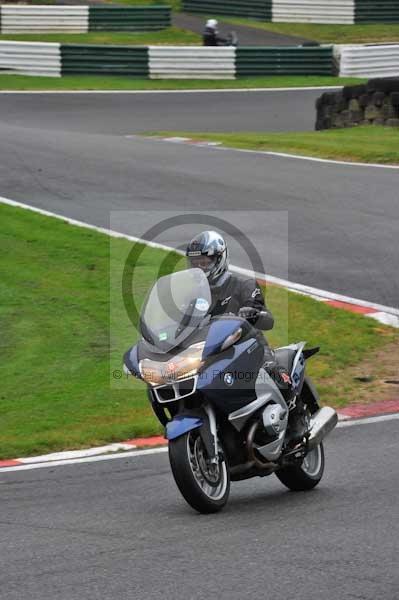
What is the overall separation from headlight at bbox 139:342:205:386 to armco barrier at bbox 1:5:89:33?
110 ft

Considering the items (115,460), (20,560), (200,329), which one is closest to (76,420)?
(115,460)

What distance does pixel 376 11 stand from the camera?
43.1 m

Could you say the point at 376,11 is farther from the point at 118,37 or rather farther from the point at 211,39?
the point at 211,39

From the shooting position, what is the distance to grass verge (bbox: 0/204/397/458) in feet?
32.2

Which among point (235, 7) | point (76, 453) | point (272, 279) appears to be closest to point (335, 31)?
point (235, 7)

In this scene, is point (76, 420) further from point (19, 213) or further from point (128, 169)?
point (128, 169)

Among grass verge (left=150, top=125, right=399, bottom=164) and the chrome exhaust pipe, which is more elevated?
grass verge (left=150, top=125, right=399, bottom=164)

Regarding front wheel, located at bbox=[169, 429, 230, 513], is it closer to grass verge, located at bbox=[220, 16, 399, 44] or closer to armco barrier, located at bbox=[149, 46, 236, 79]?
armco barrier, located at bbox=[149, 46, 236, 79]

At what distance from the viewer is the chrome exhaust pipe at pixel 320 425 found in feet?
25.4

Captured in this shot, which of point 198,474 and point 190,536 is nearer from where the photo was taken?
point 190,536

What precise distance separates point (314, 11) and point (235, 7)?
294 cm

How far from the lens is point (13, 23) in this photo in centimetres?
3875

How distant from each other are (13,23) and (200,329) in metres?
33.7

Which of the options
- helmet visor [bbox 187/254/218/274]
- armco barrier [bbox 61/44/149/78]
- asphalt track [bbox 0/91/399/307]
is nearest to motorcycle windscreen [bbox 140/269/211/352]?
helmet visor [bbox 187/254/218/274]
